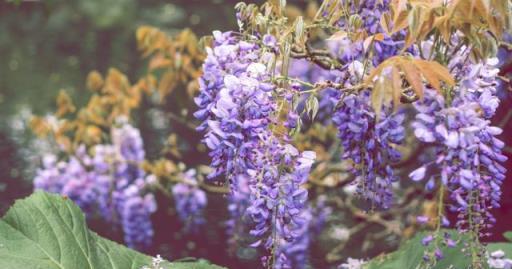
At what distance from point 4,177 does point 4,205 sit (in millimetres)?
691

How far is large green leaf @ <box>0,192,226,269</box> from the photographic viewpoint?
2.03 meters

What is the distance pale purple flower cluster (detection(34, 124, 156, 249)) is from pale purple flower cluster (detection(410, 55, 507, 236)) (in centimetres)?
241

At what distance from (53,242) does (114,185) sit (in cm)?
212

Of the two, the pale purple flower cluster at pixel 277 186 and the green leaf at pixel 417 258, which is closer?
the pale purple flower cluster at pixel 277 186

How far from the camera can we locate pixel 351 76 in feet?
6.20

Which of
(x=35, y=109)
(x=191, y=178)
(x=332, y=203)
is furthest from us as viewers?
(x=35, y=109)

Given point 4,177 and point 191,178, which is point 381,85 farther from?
point 4,177

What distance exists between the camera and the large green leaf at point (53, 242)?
203cm

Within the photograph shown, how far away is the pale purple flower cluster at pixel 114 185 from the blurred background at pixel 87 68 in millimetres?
93

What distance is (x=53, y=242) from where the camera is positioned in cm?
211

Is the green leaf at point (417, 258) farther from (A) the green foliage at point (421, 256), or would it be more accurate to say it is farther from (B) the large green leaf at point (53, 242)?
(B) the large green leaf at point (53, 242)

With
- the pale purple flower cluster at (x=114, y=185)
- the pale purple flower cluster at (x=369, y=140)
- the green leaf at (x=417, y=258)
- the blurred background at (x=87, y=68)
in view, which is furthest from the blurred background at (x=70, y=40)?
the pale purple flower cluster at (x=369, y=140)

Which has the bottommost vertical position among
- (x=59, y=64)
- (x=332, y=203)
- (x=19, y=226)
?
(x=19, y=226)

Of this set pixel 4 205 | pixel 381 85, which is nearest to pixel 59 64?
pixel 4 205
